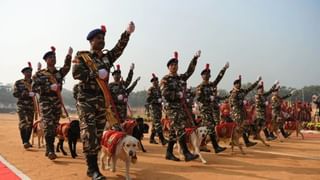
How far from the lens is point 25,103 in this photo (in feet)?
40.4

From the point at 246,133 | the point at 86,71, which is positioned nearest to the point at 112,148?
the point at 86,71

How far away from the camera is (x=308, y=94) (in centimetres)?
6481

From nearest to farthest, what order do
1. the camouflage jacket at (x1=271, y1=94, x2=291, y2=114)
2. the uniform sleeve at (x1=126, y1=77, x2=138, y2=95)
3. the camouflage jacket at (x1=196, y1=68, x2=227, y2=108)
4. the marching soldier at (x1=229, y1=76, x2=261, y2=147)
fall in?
1. the camouflage jacket at (x1=196, y1=68, x2=227, y2=108)
2. the marching soldier at (x1=229, y1=76, x2=261, y2=147)
3. the uniform sleeve at (x1=126, y1=77, x2=138, y2=95)
4. the camouflage jacket at (x1=271, y1=94, x2=291, y2=114)

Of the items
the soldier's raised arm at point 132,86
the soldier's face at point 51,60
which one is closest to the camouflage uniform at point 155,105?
the soldier's raised arm at point 132,86

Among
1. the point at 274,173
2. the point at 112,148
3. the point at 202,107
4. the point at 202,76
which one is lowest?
the point at 274,173

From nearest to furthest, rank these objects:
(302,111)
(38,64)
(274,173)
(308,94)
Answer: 1. (274,173)
2. (38,64)
3. (302,111)
4. (308,94)

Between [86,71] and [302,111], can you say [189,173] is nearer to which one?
[86,71]

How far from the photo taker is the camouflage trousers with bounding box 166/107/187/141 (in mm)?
9156

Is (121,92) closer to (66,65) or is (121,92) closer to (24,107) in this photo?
(66,65)

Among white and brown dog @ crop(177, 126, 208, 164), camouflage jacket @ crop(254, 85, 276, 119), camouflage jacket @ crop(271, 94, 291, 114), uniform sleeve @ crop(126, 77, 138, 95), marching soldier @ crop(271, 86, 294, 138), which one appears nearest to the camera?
white and brown dog @ crop(177, 126, 208, 164)

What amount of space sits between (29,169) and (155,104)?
7.32 m

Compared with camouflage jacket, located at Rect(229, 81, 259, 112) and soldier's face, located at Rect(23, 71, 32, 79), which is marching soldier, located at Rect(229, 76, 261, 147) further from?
soldier's face, located at Rect(23, 71, 32, 79)

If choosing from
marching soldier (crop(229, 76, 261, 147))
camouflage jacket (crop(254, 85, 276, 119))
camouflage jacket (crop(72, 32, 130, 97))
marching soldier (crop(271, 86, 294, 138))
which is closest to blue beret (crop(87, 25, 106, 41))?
camouflage jacket (crop(72, 32, 130, 97))

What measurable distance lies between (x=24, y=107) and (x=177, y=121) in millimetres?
5823
